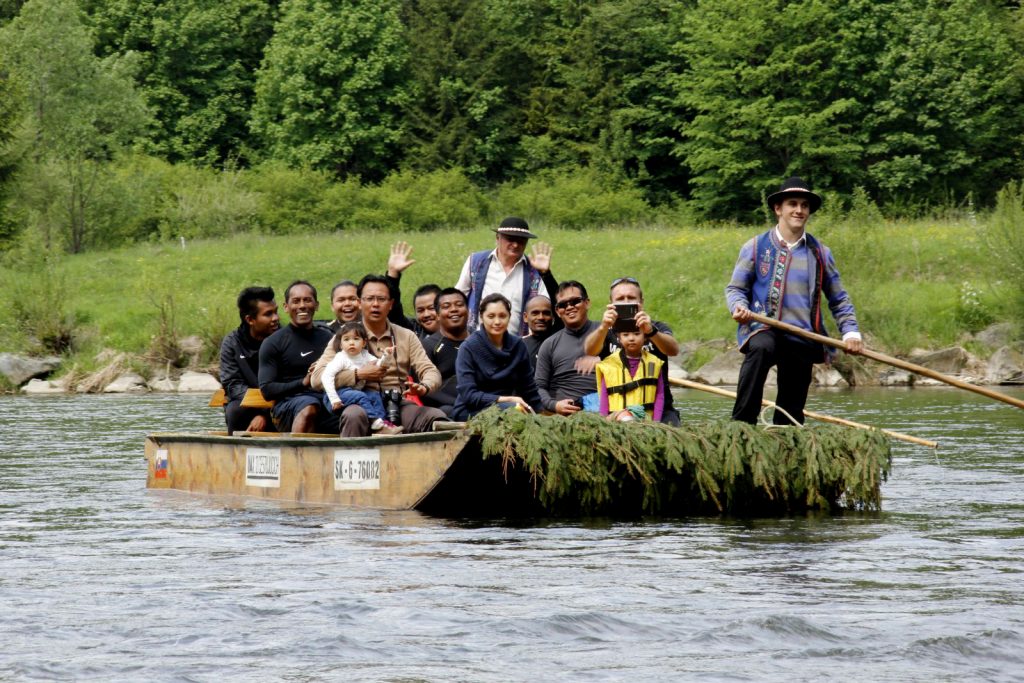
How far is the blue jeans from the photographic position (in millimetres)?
11250

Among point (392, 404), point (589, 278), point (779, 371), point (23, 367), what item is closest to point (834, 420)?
point (779, 371)

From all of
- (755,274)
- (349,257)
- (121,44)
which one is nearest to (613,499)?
(755,274)

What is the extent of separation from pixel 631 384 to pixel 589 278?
24.0 meters

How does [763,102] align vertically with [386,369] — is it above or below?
above

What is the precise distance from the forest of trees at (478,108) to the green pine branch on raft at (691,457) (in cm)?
3058

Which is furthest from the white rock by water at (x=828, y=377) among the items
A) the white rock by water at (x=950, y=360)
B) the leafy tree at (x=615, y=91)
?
the leafy tree at (x=615, y=91)

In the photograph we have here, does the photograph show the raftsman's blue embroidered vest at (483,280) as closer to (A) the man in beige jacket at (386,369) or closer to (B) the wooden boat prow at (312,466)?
(A) the man in beige jacket at (386,369)

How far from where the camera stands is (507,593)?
7.82 meters

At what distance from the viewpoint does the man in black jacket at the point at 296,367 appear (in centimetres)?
1168

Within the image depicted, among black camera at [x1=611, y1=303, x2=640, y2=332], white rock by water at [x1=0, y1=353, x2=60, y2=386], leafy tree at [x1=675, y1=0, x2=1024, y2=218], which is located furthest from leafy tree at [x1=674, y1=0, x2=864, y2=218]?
black camera at [x1=611, y1=303, x2=640, y2=332]

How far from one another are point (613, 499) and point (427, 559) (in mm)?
1994

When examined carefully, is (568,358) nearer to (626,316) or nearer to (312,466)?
(626,316)

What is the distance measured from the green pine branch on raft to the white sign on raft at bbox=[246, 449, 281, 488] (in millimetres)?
2103

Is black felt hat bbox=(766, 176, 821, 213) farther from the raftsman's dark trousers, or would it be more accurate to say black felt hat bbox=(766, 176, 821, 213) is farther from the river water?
the river water
